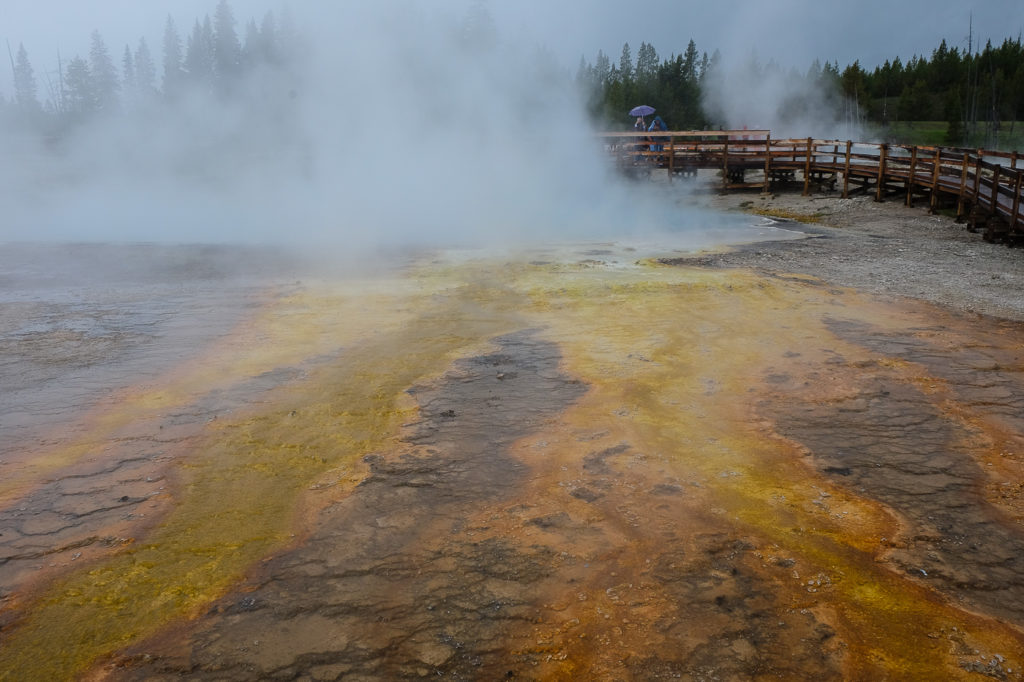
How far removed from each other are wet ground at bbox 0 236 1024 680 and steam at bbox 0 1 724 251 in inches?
242

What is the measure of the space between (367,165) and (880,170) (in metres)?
11.1

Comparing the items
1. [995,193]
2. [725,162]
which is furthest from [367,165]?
[995,193]

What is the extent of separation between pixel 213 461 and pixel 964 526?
3489 mm

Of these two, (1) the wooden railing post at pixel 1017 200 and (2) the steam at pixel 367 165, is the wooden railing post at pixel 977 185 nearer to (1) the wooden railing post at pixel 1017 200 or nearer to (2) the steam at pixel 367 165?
(1) the wooden railing post at pixel 1017 200

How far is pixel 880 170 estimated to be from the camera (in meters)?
15.3

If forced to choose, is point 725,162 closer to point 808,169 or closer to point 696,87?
point 808,169

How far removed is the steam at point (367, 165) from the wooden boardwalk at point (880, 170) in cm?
156

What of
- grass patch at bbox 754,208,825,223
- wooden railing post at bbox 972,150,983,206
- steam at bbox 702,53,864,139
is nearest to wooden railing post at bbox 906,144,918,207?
grass patch at bbox 754,208,825,223

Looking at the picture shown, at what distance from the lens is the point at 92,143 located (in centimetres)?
2631

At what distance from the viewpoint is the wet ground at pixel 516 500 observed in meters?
2.54

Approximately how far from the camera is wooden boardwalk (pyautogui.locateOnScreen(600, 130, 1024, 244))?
1076 centimetres

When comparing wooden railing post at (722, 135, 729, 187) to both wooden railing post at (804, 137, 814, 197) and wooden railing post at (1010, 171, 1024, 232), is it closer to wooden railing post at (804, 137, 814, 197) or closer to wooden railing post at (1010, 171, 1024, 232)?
wooden railing post at (804, 137, 814, 197)

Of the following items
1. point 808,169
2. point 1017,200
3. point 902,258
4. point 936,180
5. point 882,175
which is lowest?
point 902,258

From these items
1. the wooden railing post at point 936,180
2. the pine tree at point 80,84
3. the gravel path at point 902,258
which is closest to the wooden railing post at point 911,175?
the gravel path at point 902,258
